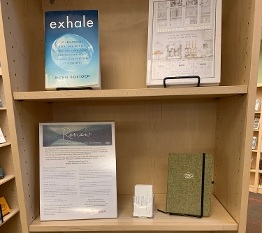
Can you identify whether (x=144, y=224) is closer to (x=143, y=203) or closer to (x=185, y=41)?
(x=143, y=203)

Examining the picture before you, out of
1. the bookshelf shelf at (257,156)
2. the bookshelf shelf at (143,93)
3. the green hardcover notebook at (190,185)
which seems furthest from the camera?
the bookshelf shelf at (257,156)

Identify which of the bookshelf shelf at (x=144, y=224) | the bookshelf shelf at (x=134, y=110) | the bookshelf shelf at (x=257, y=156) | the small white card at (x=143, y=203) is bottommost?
the bookshelf shelf at (x=257, y=156)

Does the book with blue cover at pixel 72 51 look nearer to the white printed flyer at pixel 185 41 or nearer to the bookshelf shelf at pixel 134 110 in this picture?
the bookshelf shelf at pixel 134 110

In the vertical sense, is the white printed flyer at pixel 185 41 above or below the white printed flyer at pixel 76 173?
above

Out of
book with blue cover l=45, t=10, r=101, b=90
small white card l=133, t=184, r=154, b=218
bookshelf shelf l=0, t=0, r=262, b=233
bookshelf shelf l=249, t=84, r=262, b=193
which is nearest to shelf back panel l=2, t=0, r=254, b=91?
bookshelf shelf l=0, t=0, r=262, b=233

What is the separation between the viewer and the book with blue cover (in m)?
0.82

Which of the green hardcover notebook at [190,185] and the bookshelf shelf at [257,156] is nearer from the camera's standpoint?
the green hardcover notebook at [190,185]

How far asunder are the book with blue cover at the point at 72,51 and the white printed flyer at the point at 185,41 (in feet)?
0.69

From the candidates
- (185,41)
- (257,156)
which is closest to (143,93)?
(185,41)

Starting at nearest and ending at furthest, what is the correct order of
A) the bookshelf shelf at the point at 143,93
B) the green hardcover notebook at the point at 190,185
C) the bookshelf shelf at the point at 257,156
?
the bookshelf shelf at the point at 143,93 < the green hardcover notebook at the point at 190,185 < the bookshelf shelf at the point at 257,156

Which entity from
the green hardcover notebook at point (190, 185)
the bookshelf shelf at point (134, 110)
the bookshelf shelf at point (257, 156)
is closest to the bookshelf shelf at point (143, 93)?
the bookshelf shelf at point (134, 110)

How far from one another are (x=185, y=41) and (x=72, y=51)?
423mm

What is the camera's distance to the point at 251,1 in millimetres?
734

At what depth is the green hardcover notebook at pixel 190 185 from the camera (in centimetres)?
88
